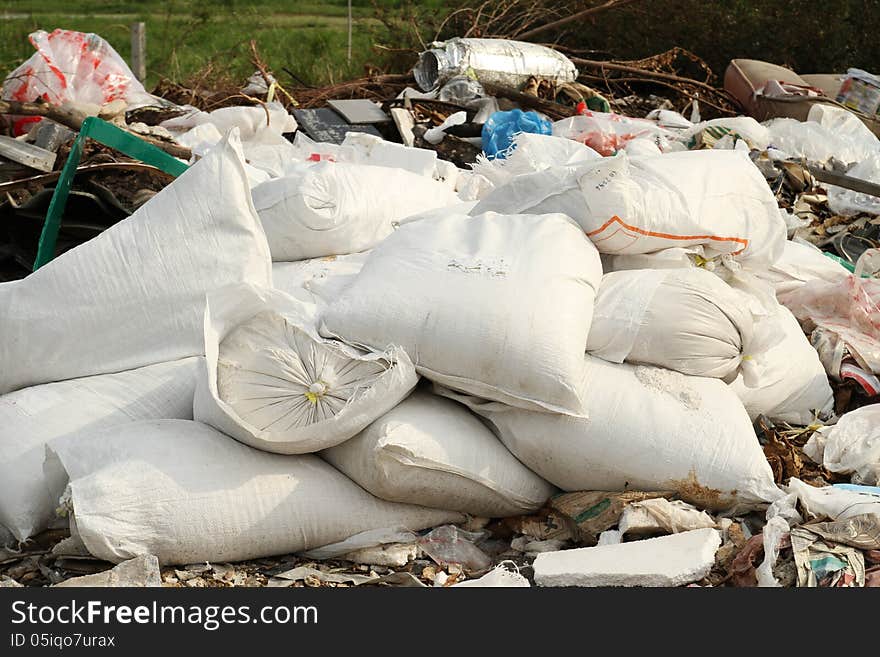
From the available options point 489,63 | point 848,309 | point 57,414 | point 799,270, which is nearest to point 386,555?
point 57,414

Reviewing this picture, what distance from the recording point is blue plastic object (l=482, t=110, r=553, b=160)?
14.7 feet

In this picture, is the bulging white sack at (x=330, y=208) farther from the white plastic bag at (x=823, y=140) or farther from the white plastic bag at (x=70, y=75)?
the white plastic bag at (x=823, y=140)

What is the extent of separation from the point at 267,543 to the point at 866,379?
1.64 meters

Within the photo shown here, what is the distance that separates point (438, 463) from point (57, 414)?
0.85m

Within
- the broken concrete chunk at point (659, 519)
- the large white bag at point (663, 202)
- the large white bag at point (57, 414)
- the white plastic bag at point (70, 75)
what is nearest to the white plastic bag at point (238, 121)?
the white plastic bag at point (70, 75)

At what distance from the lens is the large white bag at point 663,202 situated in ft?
8.12

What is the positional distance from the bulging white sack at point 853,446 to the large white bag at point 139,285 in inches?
54.7

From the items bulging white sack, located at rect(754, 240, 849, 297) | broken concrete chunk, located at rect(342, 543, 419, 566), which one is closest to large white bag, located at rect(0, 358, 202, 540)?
broken concrete chunk, located at rect(342, 543, 419, 566)

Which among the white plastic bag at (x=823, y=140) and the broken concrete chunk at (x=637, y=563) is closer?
the broken concrete chunk at (x=637, y=563)

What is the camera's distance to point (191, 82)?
6188mm

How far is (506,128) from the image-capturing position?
179 inches

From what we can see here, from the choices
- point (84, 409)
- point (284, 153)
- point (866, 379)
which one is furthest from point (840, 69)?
point (84, 409)

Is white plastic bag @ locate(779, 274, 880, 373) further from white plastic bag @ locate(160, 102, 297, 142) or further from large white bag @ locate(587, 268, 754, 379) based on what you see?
white plastic bag @ locate(160, 102, 297, 142)

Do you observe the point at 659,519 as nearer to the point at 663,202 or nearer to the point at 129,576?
the point at 663,202
